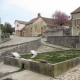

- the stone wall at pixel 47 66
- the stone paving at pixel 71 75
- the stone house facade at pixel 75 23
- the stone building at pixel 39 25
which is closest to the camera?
the stone paving at pixel 71 75

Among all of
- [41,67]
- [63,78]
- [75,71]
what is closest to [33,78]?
[41,67]

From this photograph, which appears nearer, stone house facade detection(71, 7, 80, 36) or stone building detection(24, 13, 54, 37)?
stone house facade detection(71, 7, 80, 36)

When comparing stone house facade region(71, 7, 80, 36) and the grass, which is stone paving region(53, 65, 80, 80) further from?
stone house facade region(71, 7, 80, 36)

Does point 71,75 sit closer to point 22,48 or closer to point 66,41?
point 22,48

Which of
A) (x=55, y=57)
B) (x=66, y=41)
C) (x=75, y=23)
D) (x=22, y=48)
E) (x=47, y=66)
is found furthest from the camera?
(x=75, y=23)

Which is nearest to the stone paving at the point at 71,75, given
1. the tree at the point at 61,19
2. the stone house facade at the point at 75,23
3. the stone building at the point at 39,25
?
the stone house facade at the point at 75,23

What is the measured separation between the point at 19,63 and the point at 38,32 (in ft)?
136

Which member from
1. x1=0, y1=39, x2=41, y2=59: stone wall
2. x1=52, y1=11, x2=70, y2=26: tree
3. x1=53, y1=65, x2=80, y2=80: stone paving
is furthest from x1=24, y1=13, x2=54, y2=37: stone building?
x1=53, y1=65, x2=80, y2=80: stone paving

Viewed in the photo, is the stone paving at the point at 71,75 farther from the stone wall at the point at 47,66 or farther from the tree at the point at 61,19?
the tree at the point at 61,19

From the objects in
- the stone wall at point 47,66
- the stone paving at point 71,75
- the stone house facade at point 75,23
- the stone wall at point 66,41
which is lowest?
the stone paving at point 71,75

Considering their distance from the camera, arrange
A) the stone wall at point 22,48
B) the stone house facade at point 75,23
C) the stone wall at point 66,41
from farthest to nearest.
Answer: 1. the stone house facade at point 75,23
2. the stone wall at point 66,41
3. the stone wall at point 22,48

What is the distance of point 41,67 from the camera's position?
9.63 meters

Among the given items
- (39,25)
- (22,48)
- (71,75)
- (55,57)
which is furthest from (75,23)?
(71,75)

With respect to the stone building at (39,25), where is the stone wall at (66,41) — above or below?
below
